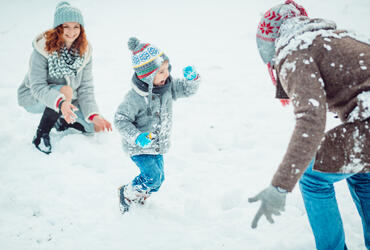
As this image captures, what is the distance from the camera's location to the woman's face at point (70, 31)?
296 cm

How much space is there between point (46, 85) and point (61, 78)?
20cm

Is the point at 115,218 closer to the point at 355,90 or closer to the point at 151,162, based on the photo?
the point at 151,162

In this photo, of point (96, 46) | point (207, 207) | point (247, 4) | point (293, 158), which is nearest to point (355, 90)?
point (293, 158)

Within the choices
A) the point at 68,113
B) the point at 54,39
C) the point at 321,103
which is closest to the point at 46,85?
the point at 54,39

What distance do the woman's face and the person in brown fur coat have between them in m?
2.34

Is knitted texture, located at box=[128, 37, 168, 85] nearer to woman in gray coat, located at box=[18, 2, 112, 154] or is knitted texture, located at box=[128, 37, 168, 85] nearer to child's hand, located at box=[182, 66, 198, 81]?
child's hand, located at box=[182, 66, 198, 81]

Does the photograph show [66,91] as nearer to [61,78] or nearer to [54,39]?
[61,78]

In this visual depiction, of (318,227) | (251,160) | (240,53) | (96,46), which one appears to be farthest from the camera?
(96,46)

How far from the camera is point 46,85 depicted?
10.2ft

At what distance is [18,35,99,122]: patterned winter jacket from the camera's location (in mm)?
3020

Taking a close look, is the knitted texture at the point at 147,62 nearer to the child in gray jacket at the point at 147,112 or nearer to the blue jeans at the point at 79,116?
the child in gray jacket at the point at 147,112

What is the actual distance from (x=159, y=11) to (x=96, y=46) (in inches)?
175

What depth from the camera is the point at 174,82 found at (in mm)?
2537

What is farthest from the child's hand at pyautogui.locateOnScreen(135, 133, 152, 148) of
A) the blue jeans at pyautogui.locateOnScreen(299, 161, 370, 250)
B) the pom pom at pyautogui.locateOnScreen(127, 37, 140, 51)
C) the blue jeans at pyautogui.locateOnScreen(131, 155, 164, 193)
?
the blue jeans at pyautogui.locateOnScreen(299, 161, 370, 250)
